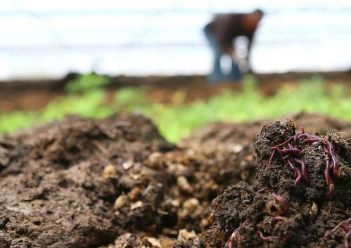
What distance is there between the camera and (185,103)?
9.59 m

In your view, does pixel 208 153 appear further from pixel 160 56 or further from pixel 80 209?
pixel 160 56

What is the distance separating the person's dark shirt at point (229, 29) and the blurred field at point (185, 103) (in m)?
1.17

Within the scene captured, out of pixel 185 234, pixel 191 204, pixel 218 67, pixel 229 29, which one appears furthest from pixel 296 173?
pixel 218 67

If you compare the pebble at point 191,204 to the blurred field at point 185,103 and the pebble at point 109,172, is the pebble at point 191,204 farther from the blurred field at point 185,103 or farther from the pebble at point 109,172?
the blurred field at point 185,103

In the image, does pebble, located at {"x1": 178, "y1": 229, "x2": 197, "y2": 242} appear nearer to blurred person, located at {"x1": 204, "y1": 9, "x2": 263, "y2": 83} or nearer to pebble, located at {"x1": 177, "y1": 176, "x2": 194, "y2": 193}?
pebble, located at {"x1": 177, "y1": 176, "x2": 194, "y2": 193}

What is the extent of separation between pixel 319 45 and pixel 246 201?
18.2 meters

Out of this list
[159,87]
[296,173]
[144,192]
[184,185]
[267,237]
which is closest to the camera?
[267,237]

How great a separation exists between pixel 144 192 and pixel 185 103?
6.81 metres

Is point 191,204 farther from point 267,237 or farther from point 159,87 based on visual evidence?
point 159,87

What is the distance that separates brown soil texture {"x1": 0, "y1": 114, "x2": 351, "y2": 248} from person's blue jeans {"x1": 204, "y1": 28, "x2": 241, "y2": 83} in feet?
25.6

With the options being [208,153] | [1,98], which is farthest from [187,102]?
[208,153]

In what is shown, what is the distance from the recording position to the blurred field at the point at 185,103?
6.47 metres

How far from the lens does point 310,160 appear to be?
189 centimetres

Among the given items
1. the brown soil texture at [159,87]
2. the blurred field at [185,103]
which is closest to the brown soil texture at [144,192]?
the blurred field at [185,103]
